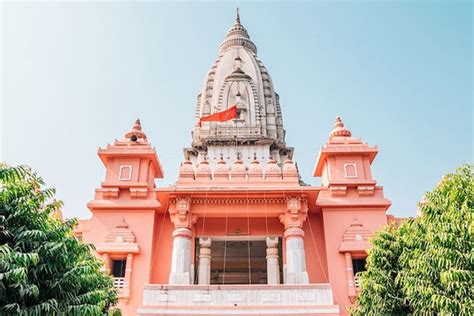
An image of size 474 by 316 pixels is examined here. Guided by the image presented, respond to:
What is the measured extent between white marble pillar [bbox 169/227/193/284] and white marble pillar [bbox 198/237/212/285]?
65 centimetres

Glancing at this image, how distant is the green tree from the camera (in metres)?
7.47

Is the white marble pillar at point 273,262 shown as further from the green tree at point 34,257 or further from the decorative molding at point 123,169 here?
the green tree at point 34,257

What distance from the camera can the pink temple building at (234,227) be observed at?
47.0 ft

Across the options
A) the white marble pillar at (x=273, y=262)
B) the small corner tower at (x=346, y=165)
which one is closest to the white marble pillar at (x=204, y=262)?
the white marble pillar at (x=273, y=262)

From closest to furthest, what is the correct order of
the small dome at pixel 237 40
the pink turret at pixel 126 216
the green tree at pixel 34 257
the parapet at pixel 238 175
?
the green tree at pixel 34 257 → the pink turret at pixel 126 216 → the parapet at pixel 238 175 → the small dome at pixel 237 40

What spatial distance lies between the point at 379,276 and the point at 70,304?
312 inches

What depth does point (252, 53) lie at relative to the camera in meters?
37.4

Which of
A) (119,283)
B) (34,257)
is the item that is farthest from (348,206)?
(34,257)

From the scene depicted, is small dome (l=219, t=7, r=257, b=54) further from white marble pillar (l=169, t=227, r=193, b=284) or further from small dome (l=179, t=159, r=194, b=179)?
white marble pillar (l=169, t=227, r=193, b=284)

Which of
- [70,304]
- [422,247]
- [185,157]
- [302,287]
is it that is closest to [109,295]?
[70,304]

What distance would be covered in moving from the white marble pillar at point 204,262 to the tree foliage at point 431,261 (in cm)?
586

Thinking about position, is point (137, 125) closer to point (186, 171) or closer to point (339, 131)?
point (186, 171)

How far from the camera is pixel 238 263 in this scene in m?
22.1

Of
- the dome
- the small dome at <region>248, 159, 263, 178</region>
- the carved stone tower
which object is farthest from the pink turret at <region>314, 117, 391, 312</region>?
the carved stone tower
